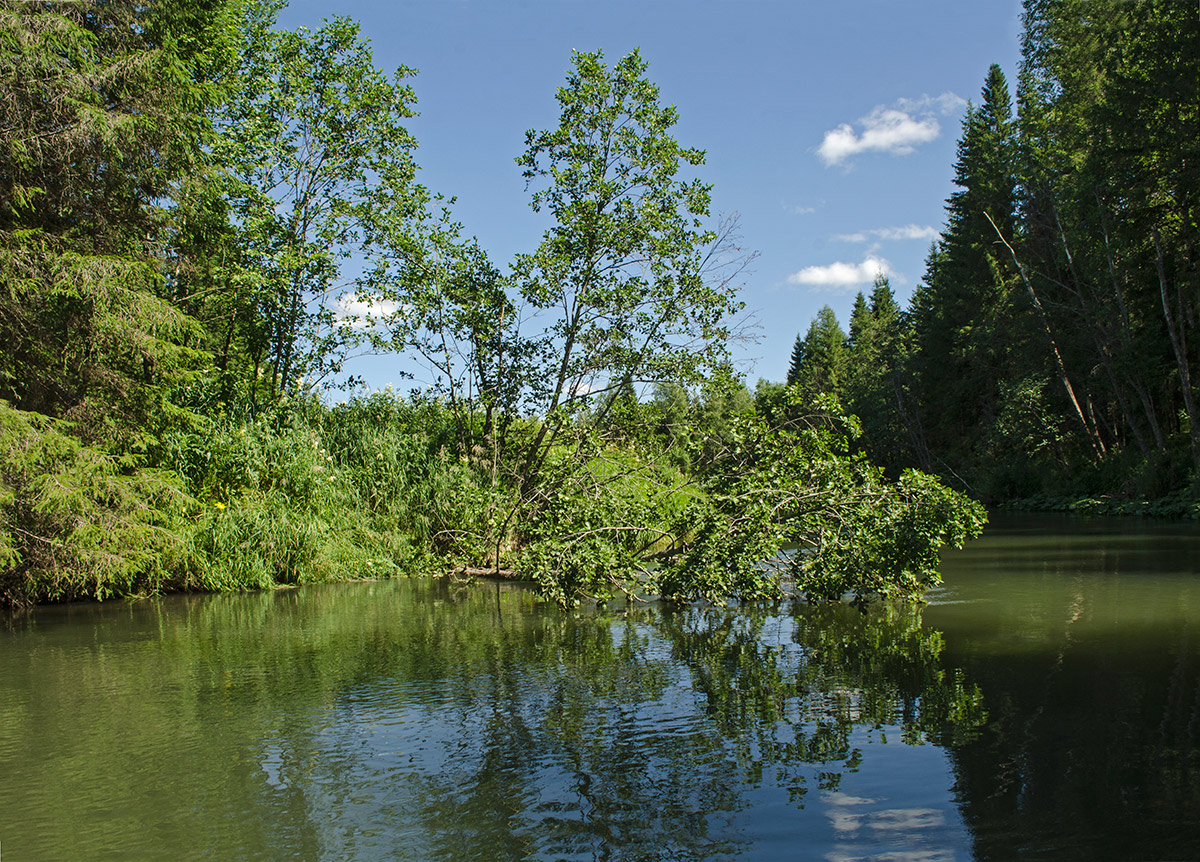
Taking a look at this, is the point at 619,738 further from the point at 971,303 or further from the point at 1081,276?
the point at 971,303

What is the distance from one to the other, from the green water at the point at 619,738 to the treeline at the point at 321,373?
56.4 inches

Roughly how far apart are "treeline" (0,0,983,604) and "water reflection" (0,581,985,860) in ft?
5.36

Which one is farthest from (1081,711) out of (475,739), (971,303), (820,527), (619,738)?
(971,303)

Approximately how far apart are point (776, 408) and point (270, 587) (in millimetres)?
8208

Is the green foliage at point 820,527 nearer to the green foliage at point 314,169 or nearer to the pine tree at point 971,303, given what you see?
the green foliage at point 314,169

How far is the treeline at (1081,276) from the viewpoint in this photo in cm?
2127

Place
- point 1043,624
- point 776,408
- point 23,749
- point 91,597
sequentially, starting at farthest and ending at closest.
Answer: point 91,597 < point 776,408 < point 1043,624 < point 23,749

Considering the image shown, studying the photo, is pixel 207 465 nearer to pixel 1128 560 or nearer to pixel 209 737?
pixel 209 737

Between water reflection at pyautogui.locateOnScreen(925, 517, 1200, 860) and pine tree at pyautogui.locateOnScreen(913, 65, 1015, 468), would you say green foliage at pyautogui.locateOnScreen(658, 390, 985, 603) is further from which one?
pine tree at pyautogui.locateOnScreen(913, 65, 1015, 468)

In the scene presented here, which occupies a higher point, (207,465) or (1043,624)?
(207,465)

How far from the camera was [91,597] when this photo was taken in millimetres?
12336

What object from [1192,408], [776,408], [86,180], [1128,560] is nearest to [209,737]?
[776,408]

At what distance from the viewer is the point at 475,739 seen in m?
5.29

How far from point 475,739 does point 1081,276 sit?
33375 millimetres
